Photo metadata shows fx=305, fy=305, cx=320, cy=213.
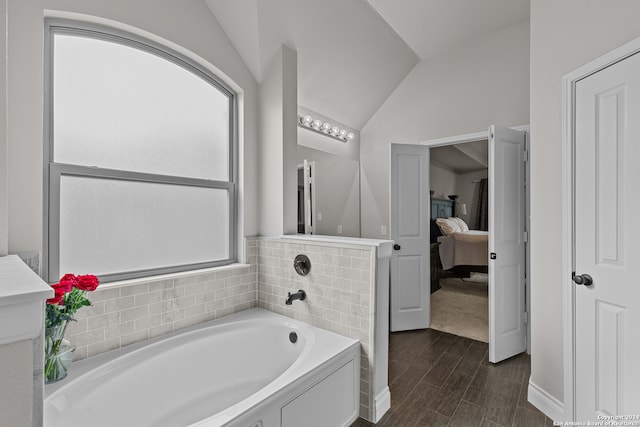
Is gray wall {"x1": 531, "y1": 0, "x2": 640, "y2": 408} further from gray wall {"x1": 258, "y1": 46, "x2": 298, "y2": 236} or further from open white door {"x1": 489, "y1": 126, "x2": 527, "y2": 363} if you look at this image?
gray wall {"x1": 258, "y1": 46, "x2": 298, "y2": 236}

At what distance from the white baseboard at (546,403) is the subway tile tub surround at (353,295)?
96 cm

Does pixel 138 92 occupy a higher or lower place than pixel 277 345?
higher

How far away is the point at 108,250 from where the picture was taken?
6.15 feet

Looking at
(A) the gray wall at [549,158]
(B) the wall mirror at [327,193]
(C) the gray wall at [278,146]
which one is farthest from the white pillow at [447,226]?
(C) the gray wall at [278,146]

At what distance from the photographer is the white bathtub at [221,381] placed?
139cm

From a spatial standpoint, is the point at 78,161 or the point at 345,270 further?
the point at 345,270

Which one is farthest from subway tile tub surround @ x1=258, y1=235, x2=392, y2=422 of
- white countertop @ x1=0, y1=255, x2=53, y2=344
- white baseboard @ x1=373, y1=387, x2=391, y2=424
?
white countertop @ x1=0, y1=255, x2=53, y2=344

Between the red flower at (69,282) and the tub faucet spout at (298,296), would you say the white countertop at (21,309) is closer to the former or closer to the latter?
the red flower at (69,282)

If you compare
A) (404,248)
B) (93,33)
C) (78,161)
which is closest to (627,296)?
(404,248)

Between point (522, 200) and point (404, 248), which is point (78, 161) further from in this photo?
point (522, 200)

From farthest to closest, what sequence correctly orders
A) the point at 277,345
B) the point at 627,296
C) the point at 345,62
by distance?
the point at 345,62
the point at 277,345
the point at 627,296

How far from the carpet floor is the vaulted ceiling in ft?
8.89

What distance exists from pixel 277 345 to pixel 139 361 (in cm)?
86

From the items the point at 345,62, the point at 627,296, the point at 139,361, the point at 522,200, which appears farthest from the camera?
the point at 345,62
